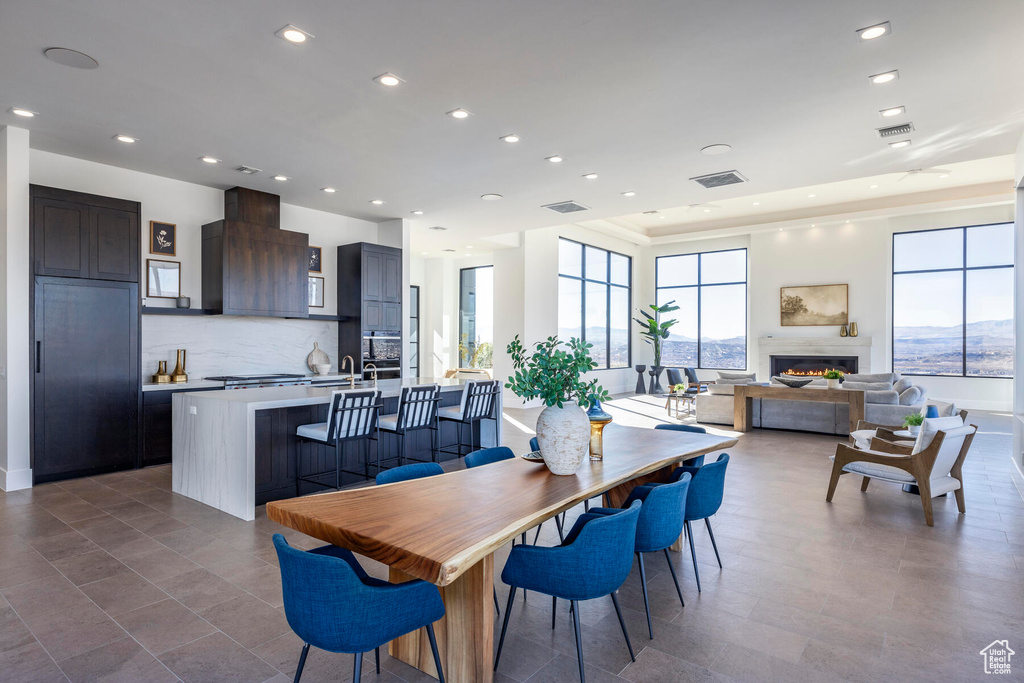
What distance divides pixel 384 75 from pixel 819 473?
17.3 feet

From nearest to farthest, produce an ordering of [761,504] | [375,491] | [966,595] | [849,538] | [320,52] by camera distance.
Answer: [375,491], [966,595], [320,52], [849,538], [761,504]

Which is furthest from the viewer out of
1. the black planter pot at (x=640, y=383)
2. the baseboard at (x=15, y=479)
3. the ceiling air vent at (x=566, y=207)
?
the black planter pot at (x=640, y=383)

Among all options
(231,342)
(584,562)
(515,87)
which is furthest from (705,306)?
(584,562)

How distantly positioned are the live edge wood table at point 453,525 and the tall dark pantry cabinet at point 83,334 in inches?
171

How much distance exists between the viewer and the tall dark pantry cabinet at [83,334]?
5.05m

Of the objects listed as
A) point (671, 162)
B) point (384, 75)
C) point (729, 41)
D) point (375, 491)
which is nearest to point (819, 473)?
point (671, 162)

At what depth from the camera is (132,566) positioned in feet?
10.7

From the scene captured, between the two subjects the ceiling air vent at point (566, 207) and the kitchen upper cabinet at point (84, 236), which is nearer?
the kitchen upper cabinet at point (84, 236)

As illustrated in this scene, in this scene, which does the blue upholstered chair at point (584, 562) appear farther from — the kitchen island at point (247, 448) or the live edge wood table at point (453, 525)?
the kitchen island at point (247, 448)

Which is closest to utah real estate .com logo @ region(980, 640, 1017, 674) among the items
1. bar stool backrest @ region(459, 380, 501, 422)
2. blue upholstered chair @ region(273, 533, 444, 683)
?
blue upholstered chair @ region(273, 533, 444, 683)

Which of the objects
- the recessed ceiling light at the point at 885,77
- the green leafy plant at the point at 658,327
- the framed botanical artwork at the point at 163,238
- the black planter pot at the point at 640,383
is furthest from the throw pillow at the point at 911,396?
the framed botanical artwork at the point at 163,238

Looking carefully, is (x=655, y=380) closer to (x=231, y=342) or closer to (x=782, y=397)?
(x=782, y=397)

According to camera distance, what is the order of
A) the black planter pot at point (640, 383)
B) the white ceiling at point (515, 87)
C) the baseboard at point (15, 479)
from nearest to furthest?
the white ceiling at point (515, 87)
the baseboard at point (15, 479)
the black planter pot at point (640, 383)

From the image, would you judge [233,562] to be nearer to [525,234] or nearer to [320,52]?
[320,52]
